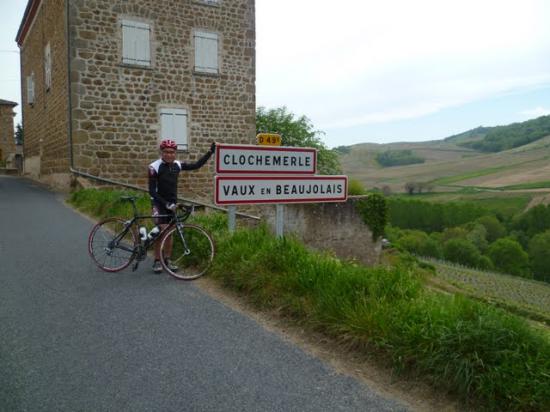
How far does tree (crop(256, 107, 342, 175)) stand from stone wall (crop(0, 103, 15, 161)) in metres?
19.7

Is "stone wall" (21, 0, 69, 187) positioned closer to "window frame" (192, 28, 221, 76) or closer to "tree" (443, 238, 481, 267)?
"window frame" (192, 28, 221, 76)

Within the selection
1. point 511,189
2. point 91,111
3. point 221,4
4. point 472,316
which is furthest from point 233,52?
point 511,189

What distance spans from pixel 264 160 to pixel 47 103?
15.7 meters

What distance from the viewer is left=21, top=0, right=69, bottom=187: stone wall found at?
15.9m

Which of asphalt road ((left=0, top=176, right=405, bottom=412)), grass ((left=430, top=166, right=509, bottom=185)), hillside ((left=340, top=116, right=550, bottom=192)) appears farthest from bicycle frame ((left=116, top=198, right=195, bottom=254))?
grass ((left=430, top=166, right=509, bottom=185))

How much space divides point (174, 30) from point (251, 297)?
13.7 m

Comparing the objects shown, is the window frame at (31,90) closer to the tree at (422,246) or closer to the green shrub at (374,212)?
the green shrub at (374,212)

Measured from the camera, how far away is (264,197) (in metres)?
5.69

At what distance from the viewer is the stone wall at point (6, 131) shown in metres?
34.3

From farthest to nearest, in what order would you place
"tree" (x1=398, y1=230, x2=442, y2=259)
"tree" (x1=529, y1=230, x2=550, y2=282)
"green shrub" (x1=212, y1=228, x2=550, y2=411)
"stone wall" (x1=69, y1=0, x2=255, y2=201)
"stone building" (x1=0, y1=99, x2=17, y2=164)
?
"tree" (x1=398, y1=230, x2=442, y2=259) → "tree" (x1=529, y1=230, x2=550, y2=282) → "stone building" (x1=0, y1=99, x2=17, y2=164) → "stone wall" (x1=69, y1=0, x2=255, y2=201) → "green shrub" (x1=212, y1=228, x2=550, y2=411)

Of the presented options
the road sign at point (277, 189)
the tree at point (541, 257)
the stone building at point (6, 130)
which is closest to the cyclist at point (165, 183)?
the road sign at point (277, 189)

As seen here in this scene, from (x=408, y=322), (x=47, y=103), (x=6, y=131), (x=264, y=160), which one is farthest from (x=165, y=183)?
(x=6, y=131)

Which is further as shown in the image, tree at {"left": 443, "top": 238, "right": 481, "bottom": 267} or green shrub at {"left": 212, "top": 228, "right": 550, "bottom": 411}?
tree at {"left": 443, "top": 238, "right": 481, "bottom": 267}

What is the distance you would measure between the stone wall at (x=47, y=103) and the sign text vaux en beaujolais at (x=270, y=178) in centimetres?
1185
